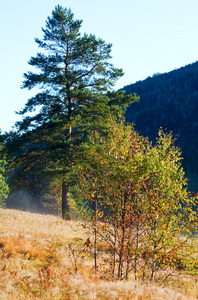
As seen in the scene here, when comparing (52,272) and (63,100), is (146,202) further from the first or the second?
(63,100)

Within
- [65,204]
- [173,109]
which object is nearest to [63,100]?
[65,204]

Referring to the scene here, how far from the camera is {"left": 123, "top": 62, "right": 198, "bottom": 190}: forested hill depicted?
13375cm

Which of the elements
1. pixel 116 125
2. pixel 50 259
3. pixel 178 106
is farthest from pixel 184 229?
pixel 178 106

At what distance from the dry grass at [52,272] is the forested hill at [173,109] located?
10201cm

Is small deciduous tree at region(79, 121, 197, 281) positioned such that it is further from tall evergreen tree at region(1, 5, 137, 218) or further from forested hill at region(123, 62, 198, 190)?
forested hill at region(123, 62, 198, 190)

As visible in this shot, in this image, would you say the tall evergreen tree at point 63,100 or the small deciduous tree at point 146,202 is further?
the tall evergreen tree at point 63,100

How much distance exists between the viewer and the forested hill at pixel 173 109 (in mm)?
133750

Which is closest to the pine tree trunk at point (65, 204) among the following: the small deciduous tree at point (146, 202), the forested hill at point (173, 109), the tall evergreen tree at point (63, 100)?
the tall evergreen tree at point (63, 100)

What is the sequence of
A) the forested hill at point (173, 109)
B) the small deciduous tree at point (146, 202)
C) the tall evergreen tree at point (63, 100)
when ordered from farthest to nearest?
the forested hill at point (173, 109) → the tall evergreen tree at point (63, 100) → the small deciduous tree at point (146, 202)

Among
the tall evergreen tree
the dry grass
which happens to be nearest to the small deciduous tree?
the dry grass

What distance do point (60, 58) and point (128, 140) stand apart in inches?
514

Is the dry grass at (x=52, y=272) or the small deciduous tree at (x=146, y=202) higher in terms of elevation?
the small deciduous tree at (x=146, y=202)

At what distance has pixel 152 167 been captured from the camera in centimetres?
893

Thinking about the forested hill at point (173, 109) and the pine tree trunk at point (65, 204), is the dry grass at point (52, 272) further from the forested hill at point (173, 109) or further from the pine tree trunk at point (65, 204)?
the forested hill at point (173, 109)
